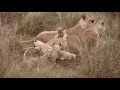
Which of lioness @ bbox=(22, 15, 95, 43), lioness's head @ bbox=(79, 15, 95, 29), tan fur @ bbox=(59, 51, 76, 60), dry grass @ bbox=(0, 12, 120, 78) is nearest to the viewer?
dry grass @ bbox=(0, 12, 120, 78)

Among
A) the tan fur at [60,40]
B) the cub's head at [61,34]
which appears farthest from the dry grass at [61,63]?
the cub's head at [61,34]

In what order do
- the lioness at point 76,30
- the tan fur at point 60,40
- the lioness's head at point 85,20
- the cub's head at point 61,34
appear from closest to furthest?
the tan fur at point 60,40 → the cub's head at point 61,34 → the lioness at point 76,30 → the lioness's head at point 85,20

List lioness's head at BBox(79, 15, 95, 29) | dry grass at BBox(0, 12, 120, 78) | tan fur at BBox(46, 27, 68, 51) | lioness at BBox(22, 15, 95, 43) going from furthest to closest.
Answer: lioness's head at BBox(79, 15, 95, 29) < lioness at BBox(22, 15, 95, 43) < tan fur at BBox(46, 27, 68, 51) < dry grass at BBox(0, 12, 120, 78)

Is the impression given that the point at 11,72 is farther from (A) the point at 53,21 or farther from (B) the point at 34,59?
(A) the point at 53,21

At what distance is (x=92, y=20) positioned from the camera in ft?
31.7

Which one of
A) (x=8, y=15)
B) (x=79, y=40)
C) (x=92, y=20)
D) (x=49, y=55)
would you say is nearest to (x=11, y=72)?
(x=49, y=55)

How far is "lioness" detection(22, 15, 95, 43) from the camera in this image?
925cm

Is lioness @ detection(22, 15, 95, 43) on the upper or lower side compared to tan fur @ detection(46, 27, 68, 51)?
upper

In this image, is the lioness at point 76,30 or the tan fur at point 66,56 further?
the lioness at point 76,30

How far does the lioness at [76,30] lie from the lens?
9.25 metres

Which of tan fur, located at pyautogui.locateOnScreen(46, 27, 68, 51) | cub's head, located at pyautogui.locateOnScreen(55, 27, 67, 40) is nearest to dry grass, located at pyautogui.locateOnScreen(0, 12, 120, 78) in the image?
tan fur, located at pyautogui.locateOnScreen(46, 27, 68, 51)

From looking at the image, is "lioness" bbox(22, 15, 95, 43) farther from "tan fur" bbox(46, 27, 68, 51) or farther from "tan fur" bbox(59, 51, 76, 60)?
"tan fur" bbox(59, 51, 76, 60)

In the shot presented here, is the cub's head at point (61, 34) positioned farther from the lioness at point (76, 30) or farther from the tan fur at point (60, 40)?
the lioness at point (76, 30)

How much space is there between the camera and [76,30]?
9523mm
